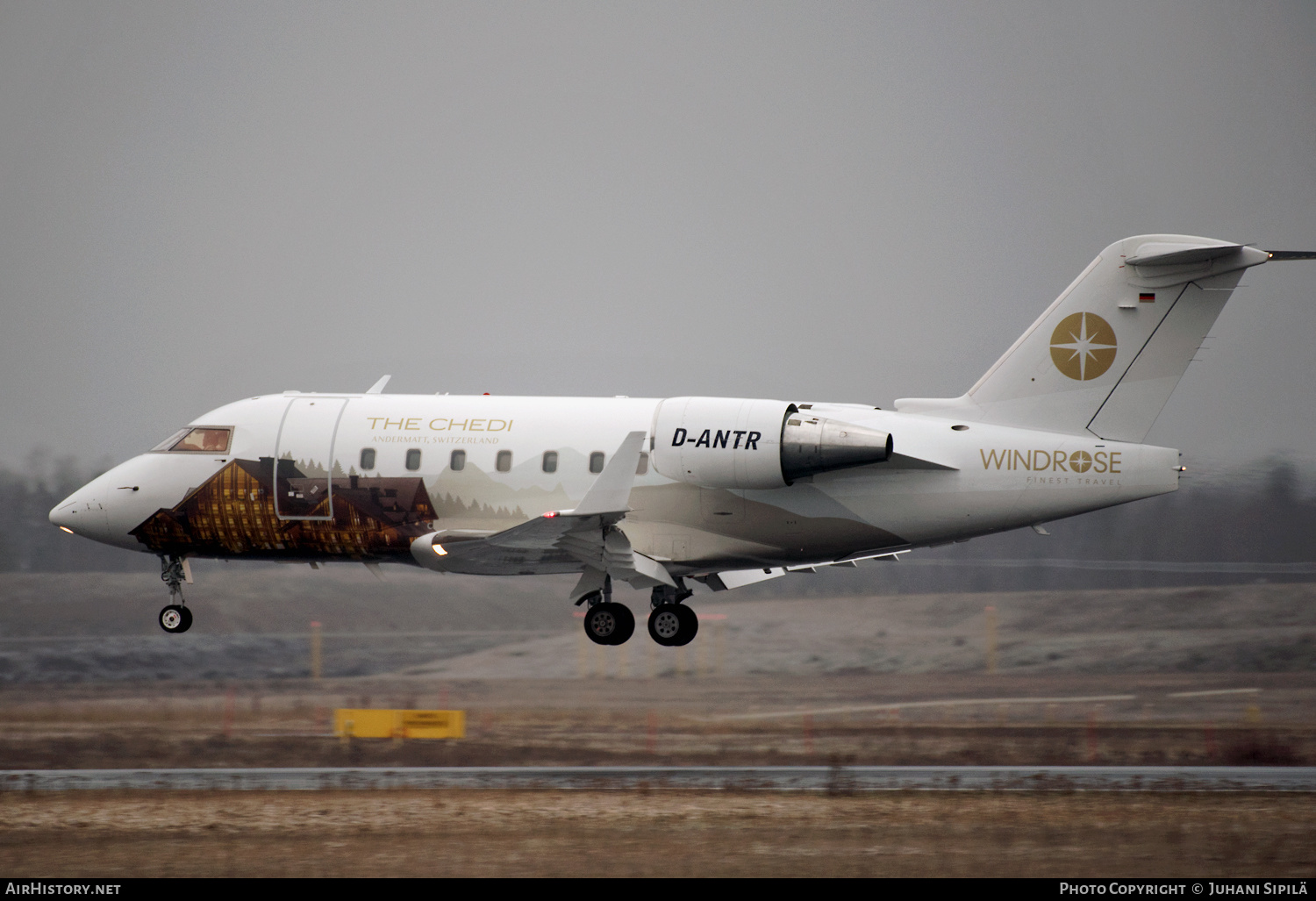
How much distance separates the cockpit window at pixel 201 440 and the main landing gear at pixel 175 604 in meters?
2.57

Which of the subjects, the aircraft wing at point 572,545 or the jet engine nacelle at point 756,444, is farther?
the jet engine nacelle at point 756,444

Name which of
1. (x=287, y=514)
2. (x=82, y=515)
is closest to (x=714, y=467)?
(x=287, y=514)

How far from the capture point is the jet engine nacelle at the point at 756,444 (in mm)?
26203

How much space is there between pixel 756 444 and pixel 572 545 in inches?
168

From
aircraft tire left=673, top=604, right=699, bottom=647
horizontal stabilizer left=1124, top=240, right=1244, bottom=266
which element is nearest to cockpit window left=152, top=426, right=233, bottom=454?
aircraft tire left=673, top=604, right=699, bottom=647

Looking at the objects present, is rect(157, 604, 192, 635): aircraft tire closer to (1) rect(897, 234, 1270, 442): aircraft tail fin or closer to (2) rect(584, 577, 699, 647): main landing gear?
(2) rect(584, 577, 699, 647): main landing gear

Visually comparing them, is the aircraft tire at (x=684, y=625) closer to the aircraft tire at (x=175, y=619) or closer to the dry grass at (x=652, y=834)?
the dry grass at (x=652, y=834)

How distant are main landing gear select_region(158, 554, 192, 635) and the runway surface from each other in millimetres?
6015

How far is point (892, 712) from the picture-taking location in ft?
157

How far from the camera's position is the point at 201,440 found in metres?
29.7

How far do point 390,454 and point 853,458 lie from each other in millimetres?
9621

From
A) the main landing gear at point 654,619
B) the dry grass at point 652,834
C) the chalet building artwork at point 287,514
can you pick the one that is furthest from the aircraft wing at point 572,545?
the dry grass at point 652,834

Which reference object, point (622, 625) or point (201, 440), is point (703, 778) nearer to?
point (622, 625)

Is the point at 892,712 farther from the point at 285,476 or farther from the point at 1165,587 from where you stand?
the point at 285,476
